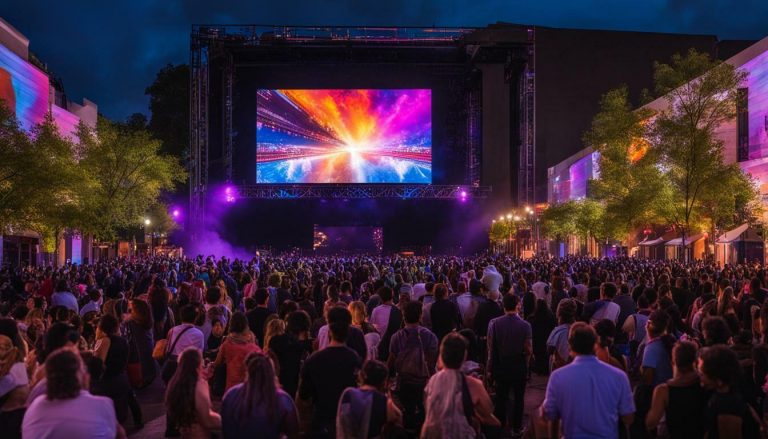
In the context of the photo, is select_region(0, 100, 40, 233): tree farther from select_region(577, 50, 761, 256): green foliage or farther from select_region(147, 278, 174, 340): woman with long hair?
select_region(577, 50, 761, 256): green foliage

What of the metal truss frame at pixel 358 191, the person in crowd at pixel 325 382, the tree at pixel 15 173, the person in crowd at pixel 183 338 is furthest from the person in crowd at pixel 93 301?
the metal truss frame at pixel 358 191

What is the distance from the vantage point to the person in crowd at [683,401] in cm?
483

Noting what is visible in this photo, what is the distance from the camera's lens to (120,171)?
40.5 m

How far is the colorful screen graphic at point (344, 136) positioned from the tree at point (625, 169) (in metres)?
11.7

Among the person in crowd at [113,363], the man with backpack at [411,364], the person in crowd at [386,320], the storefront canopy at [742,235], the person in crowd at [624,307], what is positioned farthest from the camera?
the storefront canopy at [742,235]

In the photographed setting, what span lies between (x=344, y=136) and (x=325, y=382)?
39156 millimetres

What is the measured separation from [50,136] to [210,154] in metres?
16.6

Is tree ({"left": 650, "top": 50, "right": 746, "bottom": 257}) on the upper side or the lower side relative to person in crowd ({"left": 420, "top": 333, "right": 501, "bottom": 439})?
upper

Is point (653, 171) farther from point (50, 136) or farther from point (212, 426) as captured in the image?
point (212, 426)

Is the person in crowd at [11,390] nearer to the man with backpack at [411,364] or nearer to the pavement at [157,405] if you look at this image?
the pavement at [157,405]

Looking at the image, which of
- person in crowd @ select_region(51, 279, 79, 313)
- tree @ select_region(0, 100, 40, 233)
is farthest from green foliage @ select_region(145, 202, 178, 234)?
person in crowd @ select_region(51, 279, 79, 313)

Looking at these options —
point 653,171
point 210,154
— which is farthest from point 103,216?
point 653,171

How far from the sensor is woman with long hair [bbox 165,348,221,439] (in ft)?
15.4

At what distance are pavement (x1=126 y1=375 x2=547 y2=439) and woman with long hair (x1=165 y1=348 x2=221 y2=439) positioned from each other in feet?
11.4
